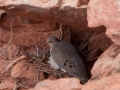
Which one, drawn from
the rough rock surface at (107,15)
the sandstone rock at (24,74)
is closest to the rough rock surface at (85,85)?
the rough rock surface at (107,15)

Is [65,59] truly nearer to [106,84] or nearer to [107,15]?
[107,15]

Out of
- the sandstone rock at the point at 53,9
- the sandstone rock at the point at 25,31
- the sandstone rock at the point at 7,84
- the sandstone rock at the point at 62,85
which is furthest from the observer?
the sandstone rock at the point at 25,31

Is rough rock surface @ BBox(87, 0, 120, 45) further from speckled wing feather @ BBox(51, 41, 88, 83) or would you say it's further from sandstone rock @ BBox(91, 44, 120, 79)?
speckled wing feather @ BBox(51, 41, 88, 83)

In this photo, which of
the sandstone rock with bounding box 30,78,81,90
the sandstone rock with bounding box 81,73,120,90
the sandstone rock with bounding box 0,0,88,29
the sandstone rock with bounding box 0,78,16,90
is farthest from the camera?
the sandstone rock with bounding box 0,78,16,90

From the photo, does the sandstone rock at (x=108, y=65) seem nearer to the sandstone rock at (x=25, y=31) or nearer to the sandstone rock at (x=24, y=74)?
the sandstone rock at (x=24, y=74)

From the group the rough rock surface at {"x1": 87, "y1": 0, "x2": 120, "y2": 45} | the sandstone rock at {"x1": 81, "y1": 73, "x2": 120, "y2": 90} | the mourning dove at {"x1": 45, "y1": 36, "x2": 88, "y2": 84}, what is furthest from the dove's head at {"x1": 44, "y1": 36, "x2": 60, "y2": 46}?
the sandstone rock at {"x1": 81, "y1": 73, "x2": 120, "y2": 90}

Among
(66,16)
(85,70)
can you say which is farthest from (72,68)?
(66,16)
